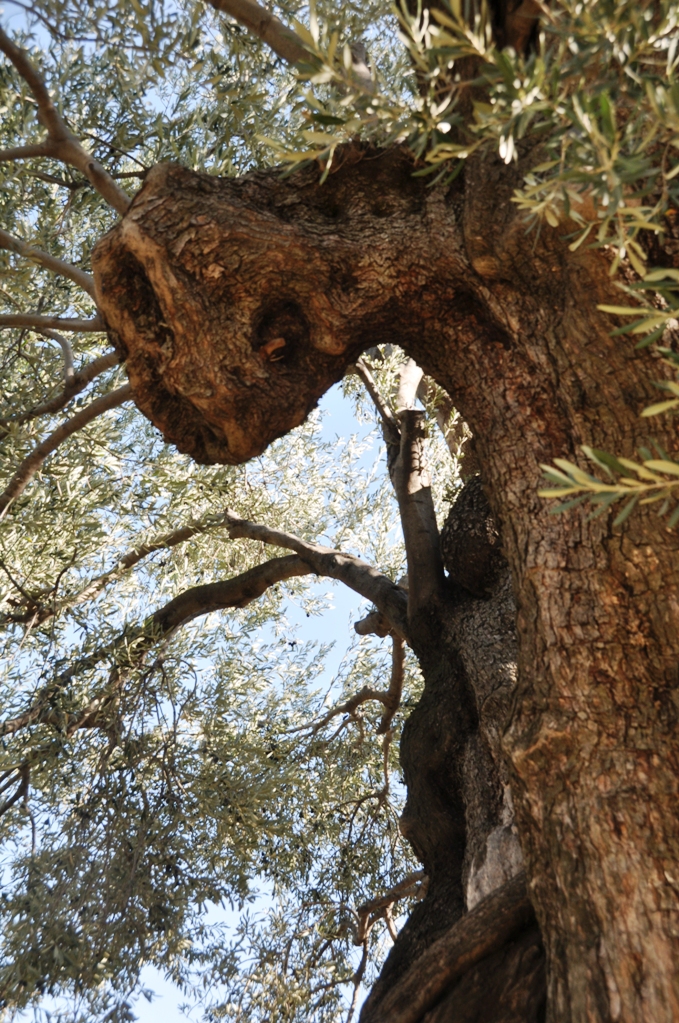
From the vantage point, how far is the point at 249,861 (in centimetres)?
536

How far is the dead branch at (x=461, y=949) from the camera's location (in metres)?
2.55

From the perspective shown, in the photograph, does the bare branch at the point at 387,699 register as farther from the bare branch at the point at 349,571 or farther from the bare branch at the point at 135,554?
the bare branch at the point at 135,554

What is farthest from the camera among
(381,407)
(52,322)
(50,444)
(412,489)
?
(381,407)

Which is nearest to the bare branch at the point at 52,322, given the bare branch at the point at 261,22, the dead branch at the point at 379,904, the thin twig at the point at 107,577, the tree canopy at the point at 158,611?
the tree canopy at the point at 158,611

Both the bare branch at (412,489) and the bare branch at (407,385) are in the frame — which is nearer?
the bare branch at (412,489)

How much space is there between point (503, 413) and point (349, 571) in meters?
2.48

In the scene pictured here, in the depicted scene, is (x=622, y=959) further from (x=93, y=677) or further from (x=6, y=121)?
(x=6, y=121)

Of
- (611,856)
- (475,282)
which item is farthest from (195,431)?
(611,856)

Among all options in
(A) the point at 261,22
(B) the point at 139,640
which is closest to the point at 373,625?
(B) the point at 139,640

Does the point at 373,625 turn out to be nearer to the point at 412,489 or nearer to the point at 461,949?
the point at 412,489

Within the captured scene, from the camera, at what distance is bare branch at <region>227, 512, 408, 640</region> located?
4746 mm

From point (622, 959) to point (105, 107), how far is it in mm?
5085

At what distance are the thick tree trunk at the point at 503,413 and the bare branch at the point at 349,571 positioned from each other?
2.32ft

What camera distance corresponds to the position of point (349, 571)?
5.27 metres
